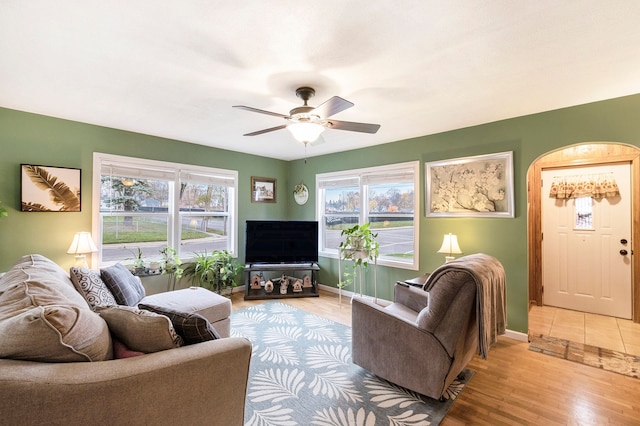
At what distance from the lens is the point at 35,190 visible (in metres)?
3.13

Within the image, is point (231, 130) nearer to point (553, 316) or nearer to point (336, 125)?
point (336, 125)

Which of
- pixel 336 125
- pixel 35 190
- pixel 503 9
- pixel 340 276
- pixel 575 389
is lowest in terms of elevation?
pixel 575 389

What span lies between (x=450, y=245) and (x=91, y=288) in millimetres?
3491

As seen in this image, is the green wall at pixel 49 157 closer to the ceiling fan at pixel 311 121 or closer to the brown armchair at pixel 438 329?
the ceiling fan at pixel 311 121

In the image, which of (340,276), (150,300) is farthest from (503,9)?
(340,276)

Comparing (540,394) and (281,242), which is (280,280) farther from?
(540,394)

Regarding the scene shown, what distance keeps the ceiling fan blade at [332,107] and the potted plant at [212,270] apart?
9.83ft

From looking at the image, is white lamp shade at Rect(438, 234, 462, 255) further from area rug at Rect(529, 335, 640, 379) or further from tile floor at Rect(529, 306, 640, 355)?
tile floor at Rect(529, 306, 640, 355)

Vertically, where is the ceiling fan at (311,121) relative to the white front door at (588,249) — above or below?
above

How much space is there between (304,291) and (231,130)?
8.90ft

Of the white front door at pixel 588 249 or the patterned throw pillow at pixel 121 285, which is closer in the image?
the patterned throw pillow at pixel 121 285

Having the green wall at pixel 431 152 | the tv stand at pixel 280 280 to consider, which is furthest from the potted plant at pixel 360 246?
the tv stand at pixel 280 280

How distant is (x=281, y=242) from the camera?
4.77m

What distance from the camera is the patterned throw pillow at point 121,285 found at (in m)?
2.59
